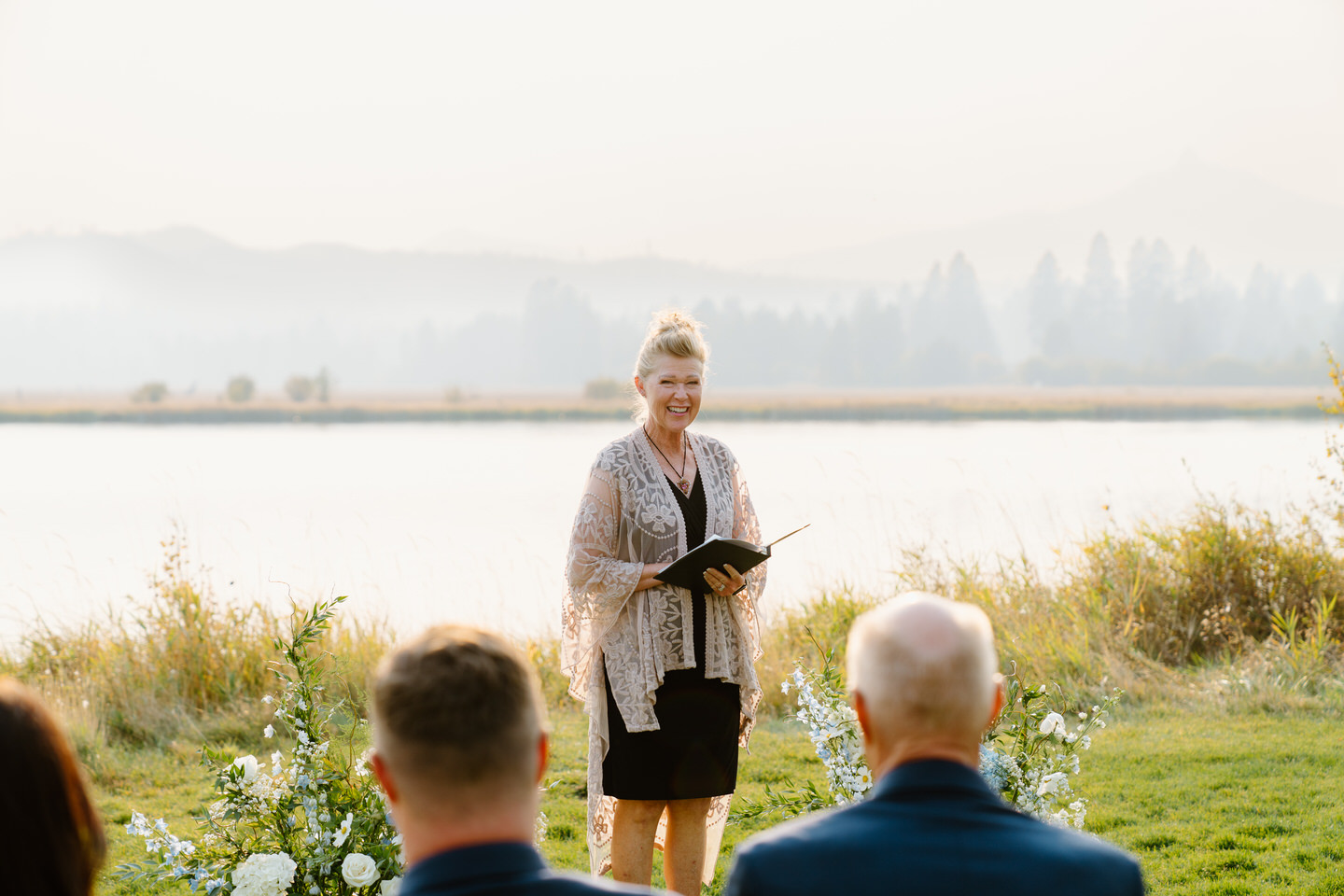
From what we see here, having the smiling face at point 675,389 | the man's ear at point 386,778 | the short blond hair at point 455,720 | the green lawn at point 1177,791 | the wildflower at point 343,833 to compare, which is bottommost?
the green lawn at point 1177,791

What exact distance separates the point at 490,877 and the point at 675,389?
2769 millimetres

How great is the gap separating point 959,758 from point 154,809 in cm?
546

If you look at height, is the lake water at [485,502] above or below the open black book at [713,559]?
below

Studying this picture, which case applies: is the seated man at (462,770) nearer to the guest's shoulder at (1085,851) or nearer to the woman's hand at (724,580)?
the guest's shoulder at (1085,851)

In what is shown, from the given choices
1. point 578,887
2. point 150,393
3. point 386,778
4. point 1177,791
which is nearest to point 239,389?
point 150,393

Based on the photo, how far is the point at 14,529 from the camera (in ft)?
65.4

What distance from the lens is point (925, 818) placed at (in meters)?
1.72

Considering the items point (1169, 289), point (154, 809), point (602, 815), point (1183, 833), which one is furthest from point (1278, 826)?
point (1169, 289)

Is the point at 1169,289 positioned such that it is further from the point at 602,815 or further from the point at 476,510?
the point at 602,815

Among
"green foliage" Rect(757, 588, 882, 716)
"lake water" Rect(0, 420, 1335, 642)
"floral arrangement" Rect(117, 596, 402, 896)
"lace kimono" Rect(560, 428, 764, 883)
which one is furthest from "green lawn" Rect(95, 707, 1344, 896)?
"floral arrangement" Rect(117, 596, 402, 896)

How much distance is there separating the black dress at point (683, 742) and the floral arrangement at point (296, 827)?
974mm

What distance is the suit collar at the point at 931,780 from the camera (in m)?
1.75

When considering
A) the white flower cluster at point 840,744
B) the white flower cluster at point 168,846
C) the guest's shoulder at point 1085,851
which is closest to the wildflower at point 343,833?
the white flower cluster at point 168,846

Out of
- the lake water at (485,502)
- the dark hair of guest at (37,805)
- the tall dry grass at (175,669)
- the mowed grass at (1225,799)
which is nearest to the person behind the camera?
the dark hair of guest at (37,805)
